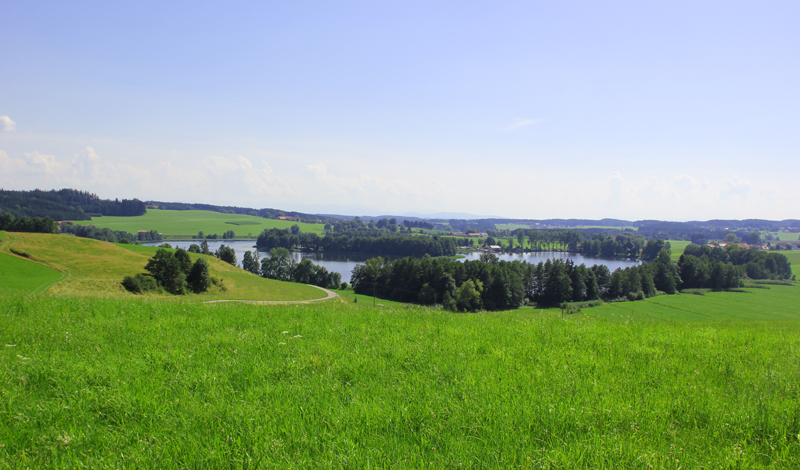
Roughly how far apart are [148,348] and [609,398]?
690cm

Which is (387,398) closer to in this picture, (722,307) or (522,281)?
(522,281)

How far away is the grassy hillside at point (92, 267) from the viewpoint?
4188cm

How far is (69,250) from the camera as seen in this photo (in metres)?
55.9

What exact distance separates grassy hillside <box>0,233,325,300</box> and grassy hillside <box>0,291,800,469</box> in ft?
112

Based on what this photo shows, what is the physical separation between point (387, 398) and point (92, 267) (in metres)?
59.6

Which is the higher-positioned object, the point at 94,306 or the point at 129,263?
the point at 94,306

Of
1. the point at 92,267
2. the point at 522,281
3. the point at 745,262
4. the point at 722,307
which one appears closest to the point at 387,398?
the point at 92,267

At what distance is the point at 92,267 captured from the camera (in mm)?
48500

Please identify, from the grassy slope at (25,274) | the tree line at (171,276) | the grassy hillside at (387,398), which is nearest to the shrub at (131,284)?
the tree line at (171,276)

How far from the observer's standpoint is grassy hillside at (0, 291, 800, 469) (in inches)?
138

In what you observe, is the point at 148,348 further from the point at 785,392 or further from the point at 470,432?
the point at 785,392

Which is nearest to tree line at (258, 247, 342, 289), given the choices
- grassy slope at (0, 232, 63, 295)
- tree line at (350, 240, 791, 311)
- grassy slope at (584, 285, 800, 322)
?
tree line at (350, 240, 791, 311)

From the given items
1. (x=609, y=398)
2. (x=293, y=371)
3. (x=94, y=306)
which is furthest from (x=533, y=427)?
(x=94, y=306)

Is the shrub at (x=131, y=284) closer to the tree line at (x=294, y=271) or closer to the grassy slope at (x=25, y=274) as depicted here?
the grassy slope at (x=25, y=274)
